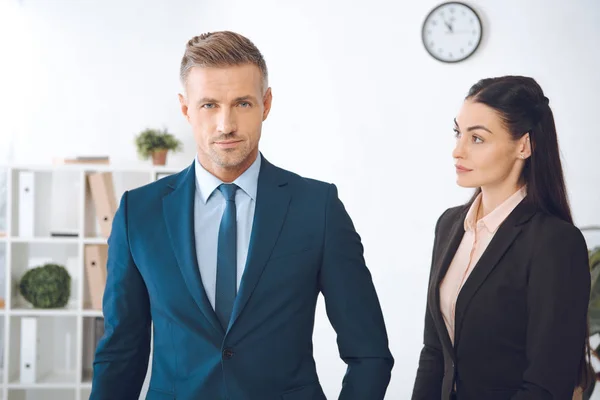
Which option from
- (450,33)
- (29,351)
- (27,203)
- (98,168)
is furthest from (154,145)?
(450,33)

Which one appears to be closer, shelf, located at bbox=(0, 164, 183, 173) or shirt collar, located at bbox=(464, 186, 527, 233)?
shirt collar, located at bbox=(464, 186, 527, 233)

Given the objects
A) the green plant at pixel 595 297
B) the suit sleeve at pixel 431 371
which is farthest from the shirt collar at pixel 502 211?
the green plant at pixel 595 297

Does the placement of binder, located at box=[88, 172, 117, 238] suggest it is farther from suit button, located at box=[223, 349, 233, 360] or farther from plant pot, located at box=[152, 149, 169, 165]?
suit button, located at box=[223, 349, 233, 360]

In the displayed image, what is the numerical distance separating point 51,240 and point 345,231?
2.81 metres

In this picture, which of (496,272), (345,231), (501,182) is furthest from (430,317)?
(345,231)

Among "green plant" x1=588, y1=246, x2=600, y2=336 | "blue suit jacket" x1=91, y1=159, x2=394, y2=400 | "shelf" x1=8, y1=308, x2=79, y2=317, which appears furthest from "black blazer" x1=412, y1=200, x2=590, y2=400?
"shelf" x1=8, y1=308, x2=79, y2=317

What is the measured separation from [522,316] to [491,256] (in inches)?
6.2

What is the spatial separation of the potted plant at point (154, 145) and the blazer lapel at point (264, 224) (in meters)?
2.54

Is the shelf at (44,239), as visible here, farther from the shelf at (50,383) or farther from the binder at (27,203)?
the shelf at (50,383)

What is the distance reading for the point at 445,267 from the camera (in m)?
1.86

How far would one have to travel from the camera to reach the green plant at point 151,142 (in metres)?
3.99

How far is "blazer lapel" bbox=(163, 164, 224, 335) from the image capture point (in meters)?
A: 1.39

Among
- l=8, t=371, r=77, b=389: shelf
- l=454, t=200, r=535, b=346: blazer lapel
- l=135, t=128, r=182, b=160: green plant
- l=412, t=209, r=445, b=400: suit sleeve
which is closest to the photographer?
l=454, t=200, r=535, b=346: blazer lapel

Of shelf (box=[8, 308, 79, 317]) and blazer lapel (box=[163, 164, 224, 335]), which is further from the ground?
blazer lapel (box=[163, 164, 224, 335])
